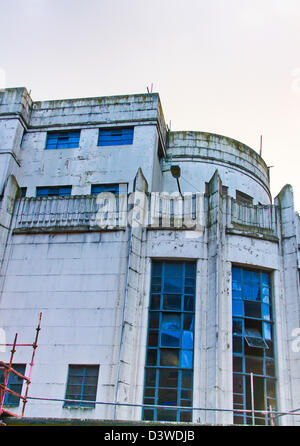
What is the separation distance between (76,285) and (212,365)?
253 inches

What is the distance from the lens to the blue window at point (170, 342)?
63.3 ft

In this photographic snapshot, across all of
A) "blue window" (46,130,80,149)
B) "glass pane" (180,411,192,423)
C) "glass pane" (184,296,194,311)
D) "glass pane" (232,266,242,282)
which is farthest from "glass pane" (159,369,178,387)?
"blue window" (46,130,80,149)

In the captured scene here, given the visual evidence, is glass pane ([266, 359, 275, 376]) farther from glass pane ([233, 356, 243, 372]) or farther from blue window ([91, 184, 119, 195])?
blue window ([91, 184, 119, 195])

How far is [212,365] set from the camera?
63.1ft

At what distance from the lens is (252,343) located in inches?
801

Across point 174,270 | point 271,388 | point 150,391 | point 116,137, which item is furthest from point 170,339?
point 116,137

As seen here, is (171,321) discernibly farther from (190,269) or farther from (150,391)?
(150,391)

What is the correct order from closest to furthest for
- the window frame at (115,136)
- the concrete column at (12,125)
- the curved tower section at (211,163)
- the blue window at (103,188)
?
1. the blue window at (103,188)
2. the concrete column at (12,125)
3. the window frame at (115,136)
4. the curved tower section at (211,163)

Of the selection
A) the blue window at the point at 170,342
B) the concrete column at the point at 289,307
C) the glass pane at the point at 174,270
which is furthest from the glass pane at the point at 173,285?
the concrete column at the point at 289,307

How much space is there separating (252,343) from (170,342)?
126 inches

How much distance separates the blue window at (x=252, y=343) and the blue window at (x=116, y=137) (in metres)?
9.64

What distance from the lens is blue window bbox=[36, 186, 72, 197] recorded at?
87.5ft

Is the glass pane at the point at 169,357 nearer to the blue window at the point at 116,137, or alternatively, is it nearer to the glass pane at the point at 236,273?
the glass pane at the point at 236,273

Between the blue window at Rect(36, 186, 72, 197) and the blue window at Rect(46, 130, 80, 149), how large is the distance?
8.06 ft
